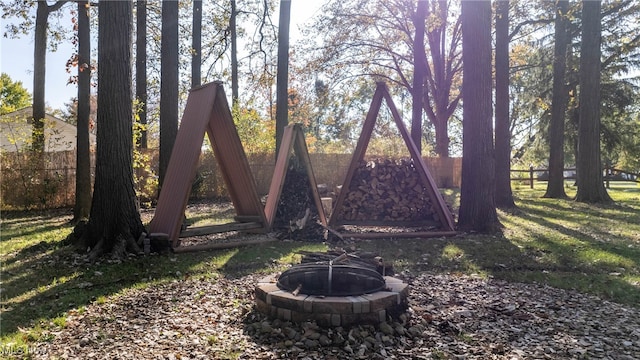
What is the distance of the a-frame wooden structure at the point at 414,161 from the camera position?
26.3 feet

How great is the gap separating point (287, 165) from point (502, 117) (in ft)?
25.3

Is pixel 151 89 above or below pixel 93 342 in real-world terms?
above

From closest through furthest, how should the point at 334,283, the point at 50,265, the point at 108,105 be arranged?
the point at 334,283, the point at 50,265, the point at 108,105

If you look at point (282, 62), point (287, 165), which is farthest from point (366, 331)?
point (282, 62)

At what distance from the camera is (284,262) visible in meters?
5.95

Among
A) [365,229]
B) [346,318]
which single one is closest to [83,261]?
[346,318]

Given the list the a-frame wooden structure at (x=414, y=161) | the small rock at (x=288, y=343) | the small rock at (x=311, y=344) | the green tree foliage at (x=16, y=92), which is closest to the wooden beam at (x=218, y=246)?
the a-frame wooden structure at (x=414, y=161)

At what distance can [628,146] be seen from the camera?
2220cm

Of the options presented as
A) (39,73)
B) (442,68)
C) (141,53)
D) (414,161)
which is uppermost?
(442,68)

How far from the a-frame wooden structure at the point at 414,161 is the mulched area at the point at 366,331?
3.65 meters

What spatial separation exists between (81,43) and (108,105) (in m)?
4.32

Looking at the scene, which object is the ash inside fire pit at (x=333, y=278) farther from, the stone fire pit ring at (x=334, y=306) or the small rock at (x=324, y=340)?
the small rock at (x=324, y=340)

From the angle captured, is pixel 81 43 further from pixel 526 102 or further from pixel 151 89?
pixel 526 102

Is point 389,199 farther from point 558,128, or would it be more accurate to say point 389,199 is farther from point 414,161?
point 558,128
